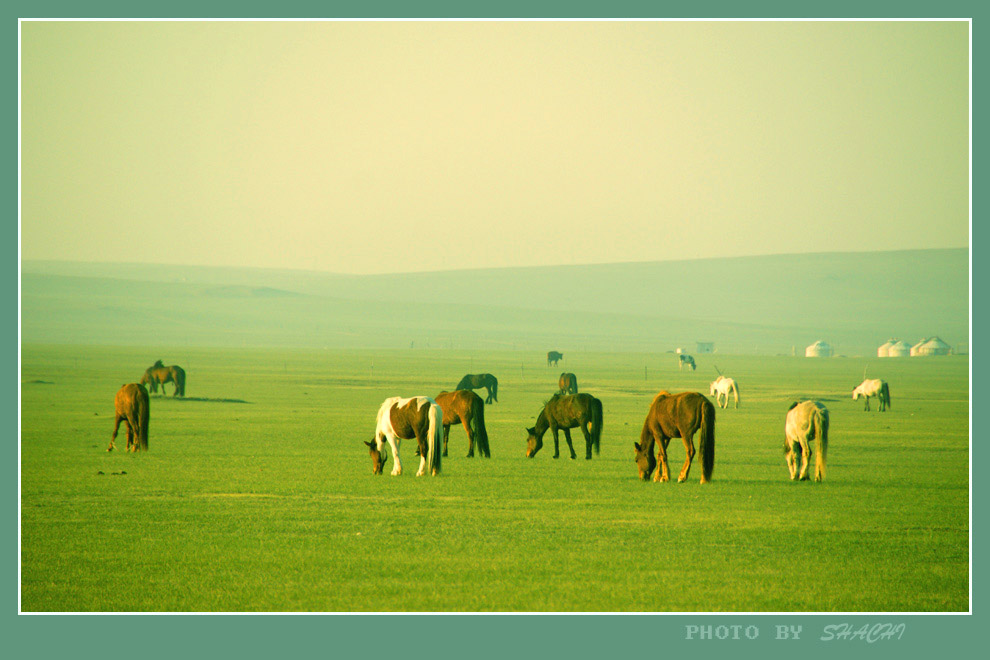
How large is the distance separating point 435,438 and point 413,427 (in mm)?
460

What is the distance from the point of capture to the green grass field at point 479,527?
40.3 feet

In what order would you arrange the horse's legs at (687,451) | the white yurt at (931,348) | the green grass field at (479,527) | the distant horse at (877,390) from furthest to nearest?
1. the white yurt at (931,348)
2. the distant horse at (877,390)
3. the horse's legs at (687,451)
4. the green grass field at (479,527)

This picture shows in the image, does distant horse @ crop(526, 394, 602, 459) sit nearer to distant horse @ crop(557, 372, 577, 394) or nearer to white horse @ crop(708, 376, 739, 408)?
white horse @ crop(708, 376, 739, 408)

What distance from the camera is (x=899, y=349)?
134m

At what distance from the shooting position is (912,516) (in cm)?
1705

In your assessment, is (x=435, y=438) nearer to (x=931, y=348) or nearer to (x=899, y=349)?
(x=931, y=348)

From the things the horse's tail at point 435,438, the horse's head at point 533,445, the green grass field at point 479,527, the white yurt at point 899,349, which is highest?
the white yurt at point 899,349

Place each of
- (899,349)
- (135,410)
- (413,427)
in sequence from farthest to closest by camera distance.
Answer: (899,349) < (135,410) < (413,427)

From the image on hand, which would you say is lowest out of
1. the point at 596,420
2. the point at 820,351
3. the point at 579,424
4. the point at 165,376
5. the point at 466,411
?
the point at 579,424

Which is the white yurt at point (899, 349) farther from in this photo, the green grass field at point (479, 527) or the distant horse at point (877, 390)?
the green grass field at point (479, 527)

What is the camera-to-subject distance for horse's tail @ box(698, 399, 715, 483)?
1853cm

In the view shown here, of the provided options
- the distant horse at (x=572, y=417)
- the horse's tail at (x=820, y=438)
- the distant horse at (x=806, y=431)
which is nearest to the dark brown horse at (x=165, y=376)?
the distant horse at (x=572, y=417)

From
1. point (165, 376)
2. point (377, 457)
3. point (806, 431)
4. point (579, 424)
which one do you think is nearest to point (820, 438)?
point (806, 431)

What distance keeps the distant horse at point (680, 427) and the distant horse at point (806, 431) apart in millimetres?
1715
